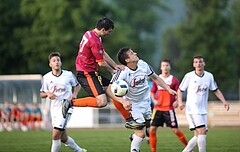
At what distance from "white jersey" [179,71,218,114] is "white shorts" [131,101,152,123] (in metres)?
1.55

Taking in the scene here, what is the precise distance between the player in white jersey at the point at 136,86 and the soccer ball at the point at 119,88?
22 centimetres

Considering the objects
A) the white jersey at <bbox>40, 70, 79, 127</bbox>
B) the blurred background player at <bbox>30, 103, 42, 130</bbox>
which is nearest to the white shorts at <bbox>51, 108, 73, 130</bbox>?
the white jersey at <bbox>40, 70, 79, 127</bbox>

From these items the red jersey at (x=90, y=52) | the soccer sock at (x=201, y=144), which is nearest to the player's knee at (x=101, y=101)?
the red jersey at (x=90, y=52)

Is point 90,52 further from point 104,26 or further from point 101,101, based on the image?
point 101,101

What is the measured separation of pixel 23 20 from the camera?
63125mm

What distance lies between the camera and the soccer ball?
44.2 ft

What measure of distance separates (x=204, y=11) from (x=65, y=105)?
1786 inches

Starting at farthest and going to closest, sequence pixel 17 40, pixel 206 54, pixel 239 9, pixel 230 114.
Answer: pixel 239 9 → pixel 17 40 → pixel 206 54 → pixel 230 114

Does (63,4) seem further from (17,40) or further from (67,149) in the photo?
(67,149)

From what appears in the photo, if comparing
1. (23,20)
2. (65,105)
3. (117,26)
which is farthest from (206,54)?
(65,105)

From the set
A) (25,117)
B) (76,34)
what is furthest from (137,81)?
(76,34)

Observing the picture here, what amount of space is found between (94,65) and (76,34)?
45.2 metres

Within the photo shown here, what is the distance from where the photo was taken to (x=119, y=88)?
13453 millimetres

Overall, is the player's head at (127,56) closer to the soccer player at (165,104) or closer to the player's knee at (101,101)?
the player's knee at (101,101)
